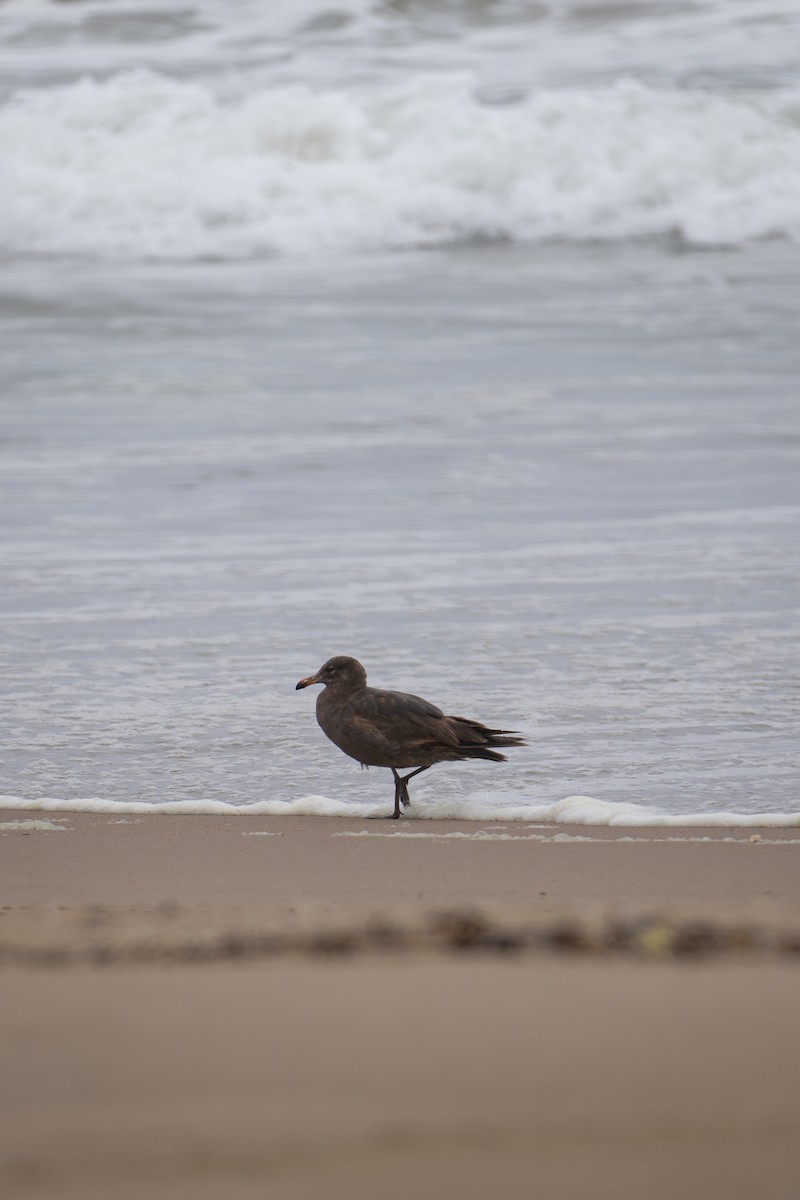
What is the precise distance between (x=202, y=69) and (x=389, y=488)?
39.2 ft

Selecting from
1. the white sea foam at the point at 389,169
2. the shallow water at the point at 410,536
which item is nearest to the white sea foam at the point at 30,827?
the shallow water at the point at 410,536

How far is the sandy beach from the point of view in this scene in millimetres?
1534

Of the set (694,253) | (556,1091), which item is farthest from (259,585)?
(694,253)

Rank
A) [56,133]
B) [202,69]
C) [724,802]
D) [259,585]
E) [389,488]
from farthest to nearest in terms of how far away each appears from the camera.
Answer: [202,69] < [56,133] < [389,488] < [259,585] < [724,802]

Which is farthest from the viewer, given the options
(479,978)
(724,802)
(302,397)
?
(302,397)

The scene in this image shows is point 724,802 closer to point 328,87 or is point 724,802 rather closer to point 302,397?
point 302,397

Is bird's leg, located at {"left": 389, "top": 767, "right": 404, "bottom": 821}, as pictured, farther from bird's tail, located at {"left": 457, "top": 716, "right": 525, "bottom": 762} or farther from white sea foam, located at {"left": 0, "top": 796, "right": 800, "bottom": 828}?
bird's tail, located at {"left": 457, "top": 716, "right": 525, "bottom": 762}

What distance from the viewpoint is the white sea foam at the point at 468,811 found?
3682 mm

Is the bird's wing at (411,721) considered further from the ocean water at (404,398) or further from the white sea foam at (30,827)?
the white sea foam at (30,827)

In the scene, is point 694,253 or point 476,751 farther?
point 694,253

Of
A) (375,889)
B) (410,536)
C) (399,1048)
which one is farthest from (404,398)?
(399,1048)

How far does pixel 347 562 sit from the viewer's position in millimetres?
6219

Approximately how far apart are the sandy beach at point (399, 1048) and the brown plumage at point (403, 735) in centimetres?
115

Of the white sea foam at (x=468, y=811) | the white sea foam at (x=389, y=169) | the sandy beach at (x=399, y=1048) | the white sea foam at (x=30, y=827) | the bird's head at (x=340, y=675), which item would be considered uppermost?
the white sea foam at (x=389, y=169)
